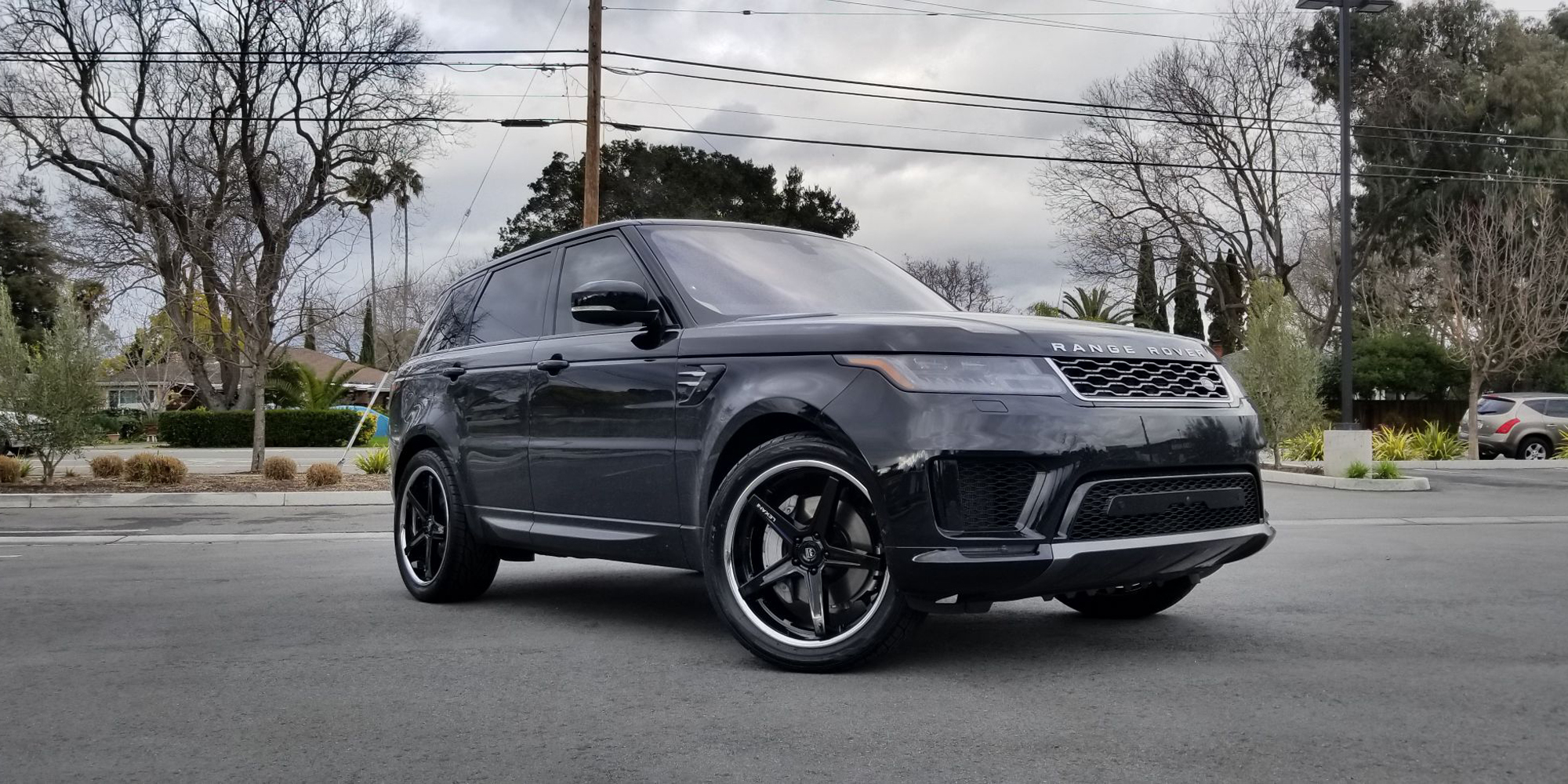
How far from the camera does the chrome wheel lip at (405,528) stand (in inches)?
273

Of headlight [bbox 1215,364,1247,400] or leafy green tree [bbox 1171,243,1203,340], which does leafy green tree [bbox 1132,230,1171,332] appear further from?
headlight [bbox 1215,364,1247,400]

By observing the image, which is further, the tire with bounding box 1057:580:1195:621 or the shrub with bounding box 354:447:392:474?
the shrub with bounding box 354:447:392:474

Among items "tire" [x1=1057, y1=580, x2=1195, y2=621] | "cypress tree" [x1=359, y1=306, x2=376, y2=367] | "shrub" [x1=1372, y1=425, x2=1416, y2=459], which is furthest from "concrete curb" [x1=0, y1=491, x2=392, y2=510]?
"cypress tree" [x1=359, y1=306, x2=376, y2=367]

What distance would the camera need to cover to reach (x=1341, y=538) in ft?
34.6

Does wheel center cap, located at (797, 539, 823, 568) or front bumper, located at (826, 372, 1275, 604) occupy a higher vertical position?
front bumper, located at (826, 372, 1275, 604)

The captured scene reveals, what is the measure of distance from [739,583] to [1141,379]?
169 cm

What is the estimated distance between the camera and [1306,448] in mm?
25016

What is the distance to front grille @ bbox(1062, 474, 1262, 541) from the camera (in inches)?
174

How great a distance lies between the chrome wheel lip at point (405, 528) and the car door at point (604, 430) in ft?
3.58

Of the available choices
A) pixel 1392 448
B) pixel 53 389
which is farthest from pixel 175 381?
pixel 1392 448

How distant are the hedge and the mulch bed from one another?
14914 millimetres

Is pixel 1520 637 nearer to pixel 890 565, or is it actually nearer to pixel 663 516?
pixel 890 565

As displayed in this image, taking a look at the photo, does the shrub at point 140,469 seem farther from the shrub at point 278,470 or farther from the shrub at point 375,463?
the shrub at point 375,463

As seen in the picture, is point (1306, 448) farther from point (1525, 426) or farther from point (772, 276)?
point (772, 276)
